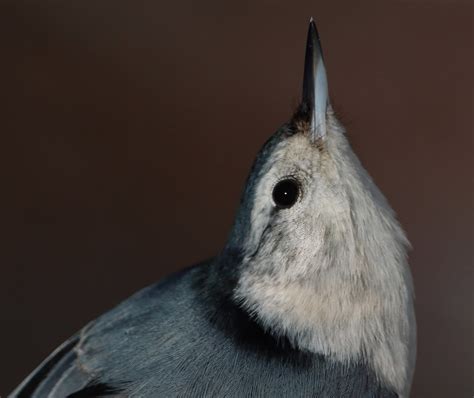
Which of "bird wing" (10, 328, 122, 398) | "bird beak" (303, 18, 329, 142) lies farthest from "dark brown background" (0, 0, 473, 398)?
"bird beak" (303, 18, 329, 142)

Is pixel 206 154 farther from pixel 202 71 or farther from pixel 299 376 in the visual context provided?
pixel 299 376

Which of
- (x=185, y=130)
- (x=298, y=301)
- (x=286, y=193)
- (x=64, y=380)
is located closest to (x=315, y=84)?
(x=286, y=193)

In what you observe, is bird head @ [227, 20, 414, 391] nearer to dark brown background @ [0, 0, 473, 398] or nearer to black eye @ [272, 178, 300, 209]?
black eye @ [272, 178, 300, 209]

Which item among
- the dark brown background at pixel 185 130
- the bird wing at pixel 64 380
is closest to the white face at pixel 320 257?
the bird wing at pixel 64 380

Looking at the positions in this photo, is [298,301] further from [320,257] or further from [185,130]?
[185,130]

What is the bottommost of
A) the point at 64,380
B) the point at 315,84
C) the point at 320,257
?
the point at 64,380

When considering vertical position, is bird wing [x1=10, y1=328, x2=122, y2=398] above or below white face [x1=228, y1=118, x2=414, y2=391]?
below
